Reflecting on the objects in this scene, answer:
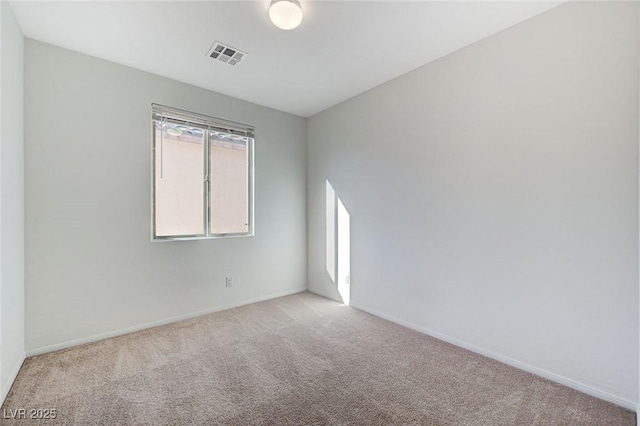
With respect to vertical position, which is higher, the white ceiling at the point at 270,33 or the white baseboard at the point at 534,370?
the white ceiling at the point at 270,33

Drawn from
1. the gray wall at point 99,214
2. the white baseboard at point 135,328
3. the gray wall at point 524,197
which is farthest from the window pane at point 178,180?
the gray wall at point 524,197

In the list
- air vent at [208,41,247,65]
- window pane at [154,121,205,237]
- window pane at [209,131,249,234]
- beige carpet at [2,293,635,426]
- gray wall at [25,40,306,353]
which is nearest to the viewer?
beige carpet at [2,293,635,426]

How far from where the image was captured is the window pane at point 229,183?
346 centimetres

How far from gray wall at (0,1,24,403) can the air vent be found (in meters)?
1.34

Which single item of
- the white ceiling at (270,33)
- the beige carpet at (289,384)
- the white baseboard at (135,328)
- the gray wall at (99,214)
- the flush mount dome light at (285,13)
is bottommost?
the beige carpet at (289,384)

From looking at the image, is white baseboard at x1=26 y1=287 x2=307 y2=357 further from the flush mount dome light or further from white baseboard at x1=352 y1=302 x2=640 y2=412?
the flush mount dome light

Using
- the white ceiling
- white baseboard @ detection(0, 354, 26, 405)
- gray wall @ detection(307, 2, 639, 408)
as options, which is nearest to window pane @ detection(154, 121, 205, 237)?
the white ceiling

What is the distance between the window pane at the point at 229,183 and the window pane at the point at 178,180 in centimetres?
14

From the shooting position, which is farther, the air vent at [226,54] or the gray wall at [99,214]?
the air vent at [226,54]

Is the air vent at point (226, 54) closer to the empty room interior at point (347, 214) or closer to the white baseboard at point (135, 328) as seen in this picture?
the empty room interior at point (347, 214)

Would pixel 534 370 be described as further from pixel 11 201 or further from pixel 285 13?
pixel 11 201

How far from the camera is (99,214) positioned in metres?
2.65

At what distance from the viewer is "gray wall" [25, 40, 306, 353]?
2.38 m

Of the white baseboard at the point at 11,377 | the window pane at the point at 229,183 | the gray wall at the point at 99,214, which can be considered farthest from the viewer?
the window pane at the point at 229,183
